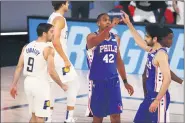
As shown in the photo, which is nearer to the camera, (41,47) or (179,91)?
(41,47)

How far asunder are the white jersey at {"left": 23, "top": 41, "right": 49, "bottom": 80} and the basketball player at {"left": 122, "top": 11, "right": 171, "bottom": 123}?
30.3 inches

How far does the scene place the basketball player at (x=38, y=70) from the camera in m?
4.63

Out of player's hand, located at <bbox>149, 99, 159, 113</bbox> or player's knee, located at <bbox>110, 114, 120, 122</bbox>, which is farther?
player's knee, located at <bbox>110, 114, 120, 122</bbox>


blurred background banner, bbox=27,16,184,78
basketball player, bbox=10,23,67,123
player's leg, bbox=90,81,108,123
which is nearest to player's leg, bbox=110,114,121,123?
player's leg, bbox=90,81,108,123

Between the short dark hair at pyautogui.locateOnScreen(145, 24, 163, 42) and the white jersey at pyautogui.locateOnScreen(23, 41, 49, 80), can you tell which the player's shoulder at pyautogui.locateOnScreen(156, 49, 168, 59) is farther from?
the white jersey at pyautogui.locateOnScreen(23, 41, 49, 80)

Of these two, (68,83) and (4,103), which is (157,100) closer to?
(68,83)

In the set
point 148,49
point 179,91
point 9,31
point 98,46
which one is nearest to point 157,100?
point 148,49

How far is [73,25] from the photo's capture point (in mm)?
8797

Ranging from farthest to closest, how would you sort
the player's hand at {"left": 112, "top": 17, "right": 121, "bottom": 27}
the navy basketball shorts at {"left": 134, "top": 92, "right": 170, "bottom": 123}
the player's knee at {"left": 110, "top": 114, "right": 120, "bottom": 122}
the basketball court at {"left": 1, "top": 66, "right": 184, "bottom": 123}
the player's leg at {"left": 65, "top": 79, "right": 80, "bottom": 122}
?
1. the basketball court at {"left": 1, "top": 66, "right": 184, "bottom": 123}
2. the player's leg at {"left": 65, "top": 79, "right": 80, "bottom": 122}
3. the player's knee at {"left": 110, "top": 114, "right": 120, "bottom": 122}
4. the navy basketball shorts at {"left": 134, "top": 92, "right": 170, "bottom": 123}
5. the player's hand at {"left": 112, "top": 17, "right": 121, "bottom": 27}

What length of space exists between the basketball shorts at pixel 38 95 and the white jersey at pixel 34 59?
16 centimetres

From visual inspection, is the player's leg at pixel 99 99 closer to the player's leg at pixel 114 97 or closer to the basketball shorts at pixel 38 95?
the player's leg at pixel 114 97

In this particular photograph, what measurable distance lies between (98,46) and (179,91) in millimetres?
3957

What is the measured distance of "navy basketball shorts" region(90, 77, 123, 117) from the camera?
5137 mm

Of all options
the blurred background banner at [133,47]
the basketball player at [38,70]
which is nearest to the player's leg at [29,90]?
the basketball player at [38,70]
